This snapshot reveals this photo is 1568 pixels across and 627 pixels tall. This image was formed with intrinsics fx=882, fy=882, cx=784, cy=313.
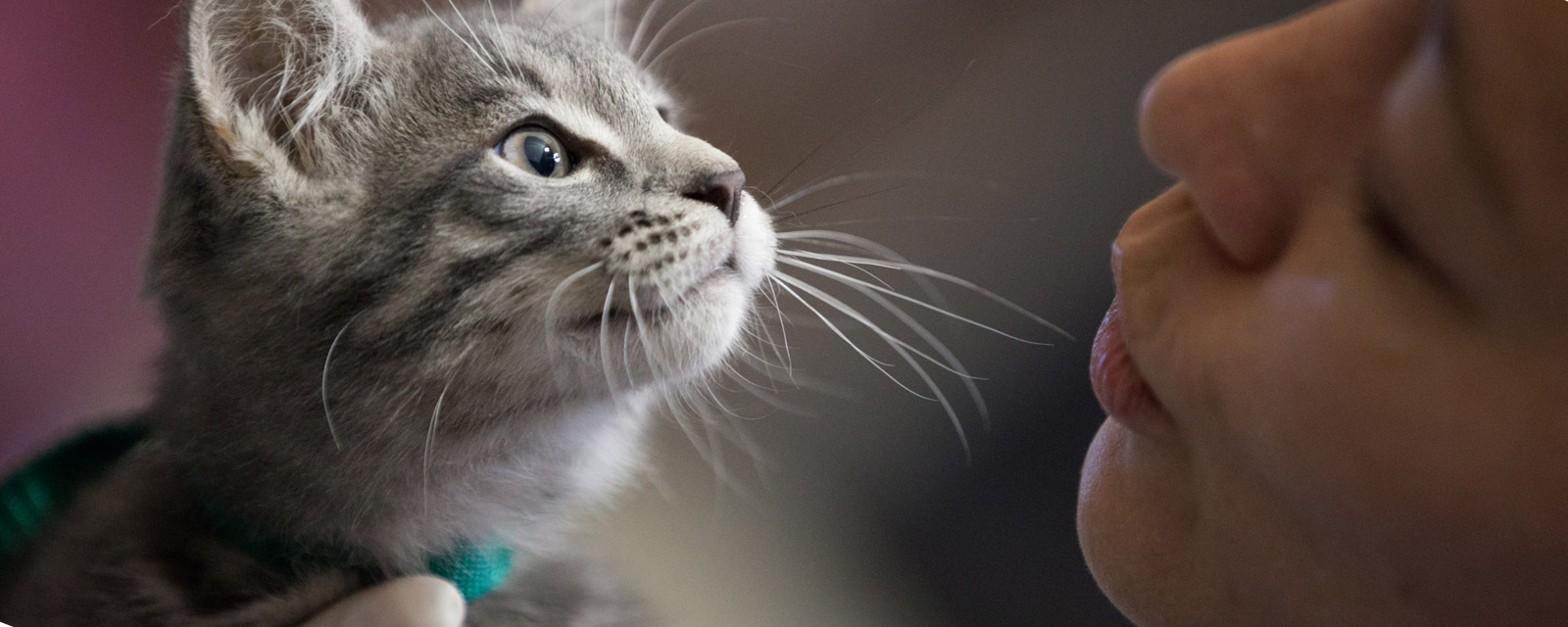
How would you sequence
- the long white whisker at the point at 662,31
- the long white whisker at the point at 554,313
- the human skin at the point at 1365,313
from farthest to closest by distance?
the long white whisker at the point at 662,31, the long white whisker at the point at 554,313, the human skin at the point at 1365,313

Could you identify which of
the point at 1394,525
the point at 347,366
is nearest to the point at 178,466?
the point at 347,366

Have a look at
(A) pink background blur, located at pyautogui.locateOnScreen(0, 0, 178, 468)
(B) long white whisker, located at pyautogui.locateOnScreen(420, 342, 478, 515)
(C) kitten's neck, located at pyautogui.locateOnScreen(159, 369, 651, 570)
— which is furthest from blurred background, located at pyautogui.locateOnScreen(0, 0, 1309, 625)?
(B) long white whisker, located at pyautogui.locateOnScreen(420, 342, 478, 515)

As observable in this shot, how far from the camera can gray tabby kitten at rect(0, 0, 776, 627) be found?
48cm

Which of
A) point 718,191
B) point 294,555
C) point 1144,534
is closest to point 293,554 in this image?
point 294,555

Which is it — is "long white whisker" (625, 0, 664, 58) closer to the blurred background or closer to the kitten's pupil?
the blurred background

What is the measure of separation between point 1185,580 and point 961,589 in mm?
353

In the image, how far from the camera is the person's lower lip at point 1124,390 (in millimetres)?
363

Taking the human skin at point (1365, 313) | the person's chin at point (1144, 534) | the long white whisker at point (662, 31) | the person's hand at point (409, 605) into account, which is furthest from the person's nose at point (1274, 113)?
the long white whisker at point (662, 31)

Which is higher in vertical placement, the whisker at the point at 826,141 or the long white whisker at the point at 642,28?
the long white whisker at the point at 642,28

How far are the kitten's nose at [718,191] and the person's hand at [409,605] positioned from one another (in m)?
0.25

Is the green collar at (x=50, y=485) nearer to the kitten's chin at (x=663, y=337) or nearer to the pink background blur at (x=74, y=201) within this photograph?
the pink background blur at (x=74, y=201)

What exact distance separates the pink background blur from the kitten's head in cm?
7

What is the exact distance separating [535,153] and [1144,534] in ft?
1.29

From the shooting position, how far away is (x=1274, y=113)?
293 mm
